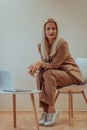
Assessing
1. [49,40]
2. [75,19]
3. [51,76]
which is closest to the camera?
[51,76]

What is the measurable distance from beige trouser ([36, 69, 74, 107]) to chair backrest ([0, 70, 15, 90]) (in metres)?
0.31

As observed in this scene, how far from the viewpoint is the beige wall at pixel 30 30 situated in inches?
151

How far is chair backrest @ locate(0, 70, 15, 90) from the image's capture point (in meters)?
2.84

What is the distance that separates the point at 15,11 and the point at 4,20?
180mm

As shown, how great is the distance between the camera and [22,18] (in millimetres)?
3877

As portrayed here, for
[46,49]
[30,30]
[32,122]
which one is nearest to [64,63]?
[46,49]

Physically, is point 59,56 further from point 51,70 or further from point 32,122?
point 32,122

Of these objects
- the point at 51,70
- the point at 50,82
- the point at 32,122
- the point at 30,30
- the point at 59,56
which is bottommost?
the point at 32,122

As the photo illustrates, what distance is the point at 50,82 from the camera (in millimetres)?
2912

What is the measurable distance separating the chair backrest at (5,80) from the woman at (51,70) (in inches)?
8.7

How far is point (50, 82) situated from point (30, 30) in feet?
3.83

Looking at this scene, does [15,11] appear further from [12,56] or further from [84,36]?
[84,36]

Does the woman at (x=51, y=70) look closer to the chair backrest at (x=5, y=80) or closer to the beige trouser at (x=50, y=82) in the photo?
the beige trouser at (x=50, y=82)

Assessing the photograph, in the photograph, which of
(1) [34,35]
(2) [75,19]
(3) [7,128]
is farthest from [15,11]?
(3) [7,128]
